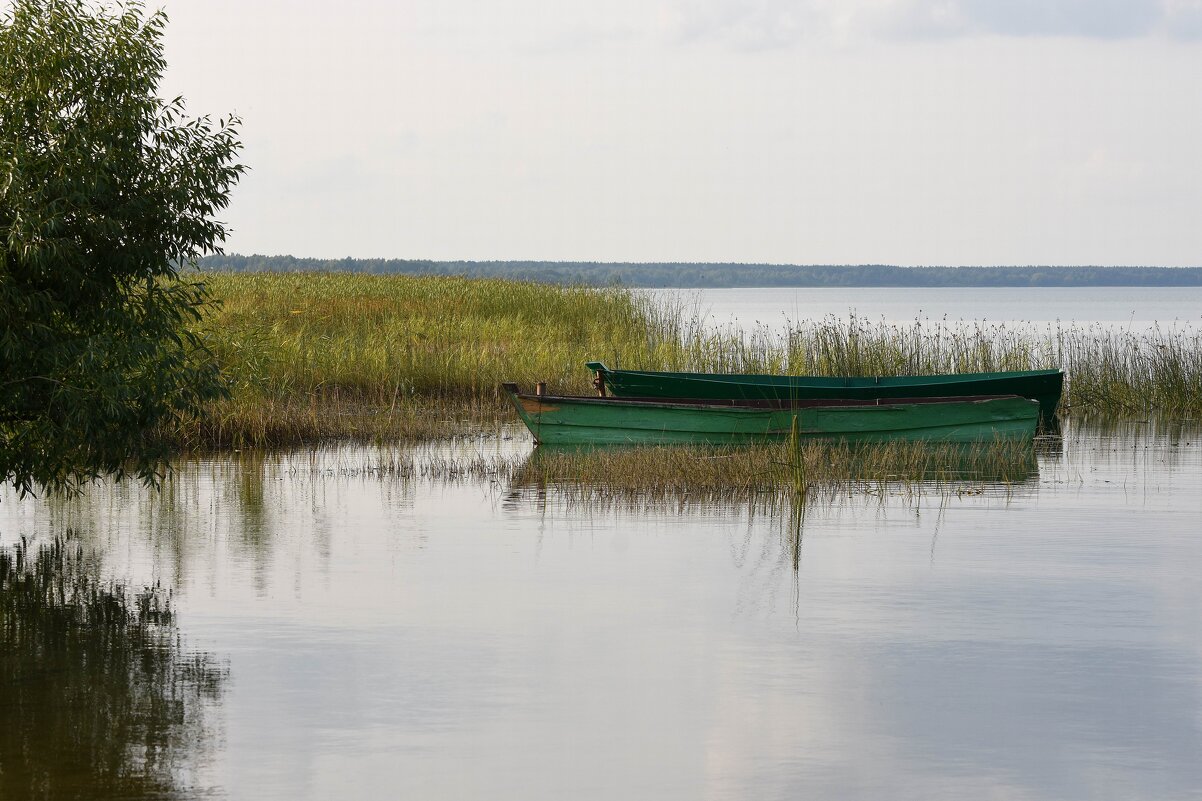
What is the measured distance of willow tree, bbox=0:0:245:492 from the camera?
9086mm

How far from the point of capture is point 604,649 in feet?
24.7

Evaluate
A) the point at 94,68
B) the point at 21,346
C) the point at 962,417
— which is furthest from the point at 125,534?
the point at 962,417

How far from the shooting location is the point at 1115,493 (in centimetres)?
1366

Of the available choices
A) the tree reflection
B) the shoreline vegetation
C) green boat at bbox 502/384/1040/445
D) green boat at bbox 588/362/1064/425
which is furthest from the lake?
green boat at bbox 588/362/1064/425

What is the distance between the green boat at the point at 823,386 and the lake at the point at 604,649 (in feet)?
20.5

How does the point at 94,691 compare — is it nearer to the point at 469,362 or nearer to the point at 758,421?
the point at 758,421

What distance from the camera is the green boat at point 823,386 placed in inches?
747

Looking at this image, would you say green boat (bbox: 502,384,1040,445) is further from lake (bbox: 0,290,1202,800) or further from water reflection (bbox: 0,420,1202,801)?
lake (bbox: 0,290,1202,800)

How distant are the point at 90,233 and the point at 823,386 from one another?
11902 millimetres

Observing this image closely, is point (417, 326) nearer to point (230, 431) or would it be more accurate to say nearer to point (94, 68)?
point (230, 431)

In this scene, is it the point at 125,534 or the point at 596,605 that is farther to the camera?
the point at 125,534

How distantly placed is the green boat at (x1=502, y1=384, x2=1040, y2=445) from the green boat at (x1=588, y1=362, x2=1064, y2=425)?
5.05 feet

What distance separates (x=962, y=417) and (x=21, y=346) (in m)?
11.3

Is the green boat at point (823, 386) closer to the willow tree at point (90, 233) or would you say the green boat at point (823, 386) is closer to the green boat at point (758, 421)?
the green boat at point (758, 421)
